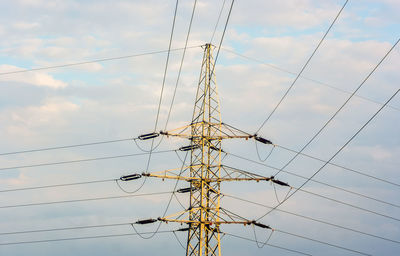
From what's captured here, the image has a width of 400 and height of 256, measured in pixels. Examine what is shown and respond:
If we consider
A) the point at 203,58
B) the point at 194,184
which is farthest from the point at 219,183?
the point at 203,58

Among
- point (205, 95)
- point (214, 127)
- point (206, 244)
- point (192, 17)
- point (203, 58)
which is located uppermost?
point (203, 58)

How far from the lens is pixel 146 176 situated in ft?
121

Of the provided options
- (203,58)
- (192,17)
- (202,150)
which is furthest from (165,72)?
(203,58)

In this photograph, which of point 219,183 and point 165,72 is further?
point 219,183

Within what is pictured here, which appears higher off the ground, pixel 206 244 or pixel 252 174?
pixel 252 174

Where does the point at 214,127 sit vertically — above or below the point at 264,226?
above

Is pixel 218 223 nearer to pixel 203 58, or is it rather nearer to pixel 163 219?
pixel 163 219

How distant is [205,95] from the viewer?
39812mm

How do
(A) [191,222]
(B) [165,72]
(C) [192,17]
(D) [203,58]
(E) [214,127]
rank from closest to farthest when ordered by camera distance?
(C) [192,17]
(B) [165,72]
(A) [191,222]
(E) [214,127]
(D) [203,58]

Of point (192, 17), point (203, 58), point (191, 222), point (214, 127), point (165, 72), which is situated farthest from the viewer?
point (203, 58)

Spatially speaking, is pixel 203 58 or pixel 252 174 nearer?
pixel 252 174

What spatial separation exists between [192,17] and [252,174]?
1601 cm

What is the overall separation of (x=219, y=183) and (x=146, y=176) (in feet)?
16.2

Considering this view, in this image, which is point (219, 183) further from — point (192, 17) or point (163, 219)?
point (192, 17)
